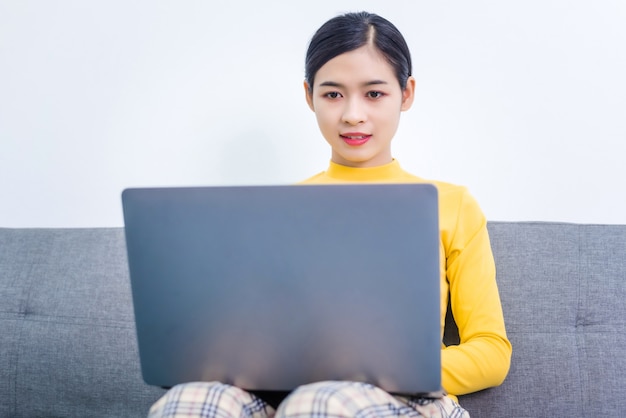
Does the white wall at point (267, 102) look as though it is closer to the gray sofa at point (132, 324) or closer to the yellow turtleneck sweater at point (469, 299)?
the gray sofa at point (132, 324)

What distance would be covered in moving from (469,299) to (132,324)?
29.0 inches

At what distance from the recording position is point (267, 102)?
5.53 ft

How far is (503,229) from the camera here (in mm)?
1391

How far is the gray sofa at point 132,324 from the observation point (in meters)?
1.28

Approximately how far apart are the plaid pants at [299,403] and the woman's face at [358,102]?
1.85 feet

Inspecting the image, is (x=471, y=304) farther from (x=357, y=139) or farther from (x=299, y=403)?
(x=299, y=403)

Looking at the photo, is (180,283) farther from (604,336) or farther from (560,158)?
(560,158)

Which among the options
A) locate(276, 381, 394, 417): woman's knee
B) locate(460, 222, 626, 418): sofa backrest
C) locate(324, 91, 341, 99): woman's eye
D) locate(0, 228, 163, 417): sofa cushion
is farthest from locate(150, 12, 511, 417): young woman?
locate(0, 228, 163, 417): sofa cushion

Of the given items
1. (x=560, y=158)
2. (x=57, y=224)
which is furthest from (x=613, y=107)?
(x=57, y=224)

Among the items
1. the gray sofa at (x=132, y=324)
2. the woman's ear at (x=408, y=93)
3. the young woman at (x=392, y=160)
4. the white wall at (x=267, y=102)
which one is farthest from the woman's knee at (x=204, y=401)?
the white wall at (x=267, y=102)

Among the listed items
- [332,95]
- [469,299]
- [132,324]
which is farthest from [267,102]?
[469,299]

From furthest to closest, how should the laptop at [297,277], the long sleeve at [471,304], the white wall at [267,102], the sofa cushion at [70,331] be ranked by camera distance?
the white wall at [267,102] < the sofa cushion at [70,331] < the long sleeve at [471,304] < the laptop at [297,277]

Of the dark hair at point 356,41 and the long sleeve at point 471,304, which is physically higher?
the dark hair at point 356,41

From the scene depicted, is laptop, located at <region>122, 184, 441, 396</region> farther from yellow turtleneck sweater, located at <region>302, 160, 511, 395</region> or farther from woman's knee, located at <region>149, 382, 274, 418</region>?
yellow turtleneck sweater, located at <region>302, 160, 511, 395</region>
